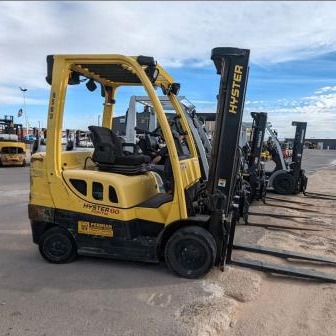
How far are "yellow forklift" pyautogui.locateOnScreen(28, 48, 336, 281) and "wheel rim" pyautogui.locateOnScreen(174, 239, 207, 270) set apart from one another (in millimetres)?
11

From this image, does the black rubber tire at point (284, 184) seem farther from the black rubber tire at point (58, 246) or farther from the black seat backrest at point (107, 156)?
the black rubber tire at point (58, 246)

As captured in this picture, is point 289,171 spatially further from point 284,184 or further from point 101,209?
point 101,209

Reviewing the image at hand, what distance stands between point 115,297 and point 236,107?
2541 mm

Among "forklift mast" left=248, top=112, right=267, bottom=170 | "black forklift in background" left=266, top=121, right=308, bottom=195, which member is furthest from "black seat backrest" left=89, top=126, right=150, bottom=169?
"black forklift in background" left=266, top=121, right=308, bottom=195

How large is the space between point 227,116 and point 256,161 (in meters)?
7.24

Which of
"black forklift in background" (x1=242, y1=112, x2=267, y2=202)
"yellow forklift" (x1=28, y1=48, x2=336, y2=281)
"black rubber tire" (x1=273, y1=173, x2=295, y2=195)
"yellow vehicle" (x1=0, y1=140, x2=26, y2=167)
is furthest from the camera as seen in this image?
"yellow vehicle" (x1=0, y1=140, x2=26, y2=167)

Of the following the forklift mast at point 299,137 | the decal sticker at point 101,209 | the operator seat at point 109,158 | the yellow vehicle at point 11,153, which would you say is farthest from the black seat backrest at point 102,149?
the yellow vehicle at point 11,153

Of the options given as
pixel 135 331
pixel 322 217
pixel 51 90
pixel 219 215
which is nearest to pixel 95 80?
pixel 51 90

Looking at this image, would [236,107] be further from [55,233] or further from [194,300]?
[55,233]

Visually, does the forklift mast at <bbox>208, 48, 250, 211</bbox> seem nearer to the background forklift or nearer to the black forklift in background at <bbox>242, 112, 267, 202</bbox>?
the black forklift in background at <bbox>242, 112, 267, 202</bbox>

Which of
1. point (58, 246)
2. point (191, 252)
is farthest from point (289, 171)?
point (58, 246)

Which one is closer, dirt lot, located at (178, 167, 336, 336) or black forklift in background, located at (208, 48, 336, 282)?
dirt lot, located at (178, 167, 336, 336)

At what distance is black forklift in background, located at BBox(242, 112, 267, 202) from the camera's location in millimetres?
12023

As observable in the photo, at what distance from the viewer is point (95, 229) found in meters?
5.44
